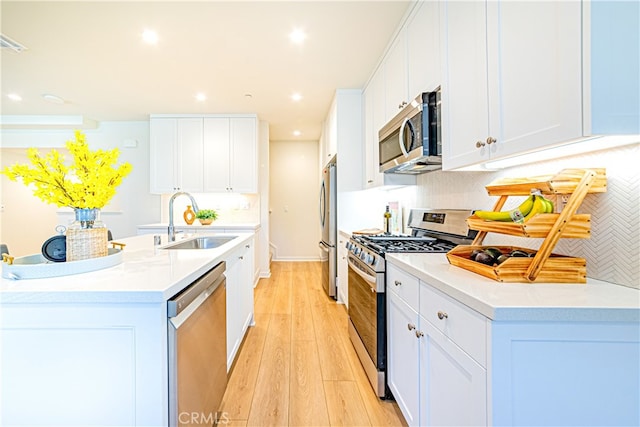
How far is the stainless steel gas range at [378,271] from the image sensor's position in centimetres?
170

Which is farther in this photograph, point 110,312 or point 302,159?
point 302,159

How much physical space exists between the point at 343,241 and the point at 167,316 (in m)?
2.45

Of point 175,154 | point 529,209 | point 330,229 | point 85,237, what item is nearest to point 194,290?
point 85,237

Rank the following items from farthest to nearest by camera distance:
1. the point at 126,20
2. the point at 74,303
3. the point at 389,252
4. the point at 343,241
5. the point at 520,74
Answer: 1. the point at 343,241
2. the point at 126,20
3. the point at 389,252
4. the point at 520,74
5. the point at 74,303

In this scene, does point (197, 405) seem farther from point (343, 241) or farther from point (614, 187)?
point (343, 241)

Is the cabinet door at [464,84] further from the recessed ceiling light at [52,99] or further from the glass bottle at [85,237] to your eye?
the recessed ceiling light at [52,99]

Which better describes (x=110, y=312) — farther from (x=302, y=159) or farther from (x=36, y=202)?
(x=36, y=202)

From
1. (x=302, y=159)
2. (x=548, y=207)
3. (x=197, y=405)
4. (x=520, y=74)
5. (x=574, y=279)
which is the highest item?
(x=302, y=159)

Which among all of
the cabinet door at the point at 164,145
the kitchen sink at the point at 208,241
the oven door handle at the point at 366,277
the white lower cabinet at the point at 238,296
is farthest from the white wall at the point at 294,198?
the oven door handle at the point at 366,277

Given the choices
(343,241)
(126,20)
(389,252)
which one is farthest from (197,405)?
(126,20)

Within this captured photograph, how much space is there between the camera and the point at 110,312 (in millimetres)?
937

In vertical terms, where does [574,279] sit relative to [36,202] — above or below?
below

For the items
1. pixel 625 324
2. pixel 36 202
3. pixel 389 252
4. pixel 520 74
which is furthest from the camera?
pixel 36 202

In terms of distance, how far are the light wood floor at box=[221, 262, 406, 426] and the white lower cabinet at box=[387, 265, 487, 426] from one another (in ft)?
0.94
